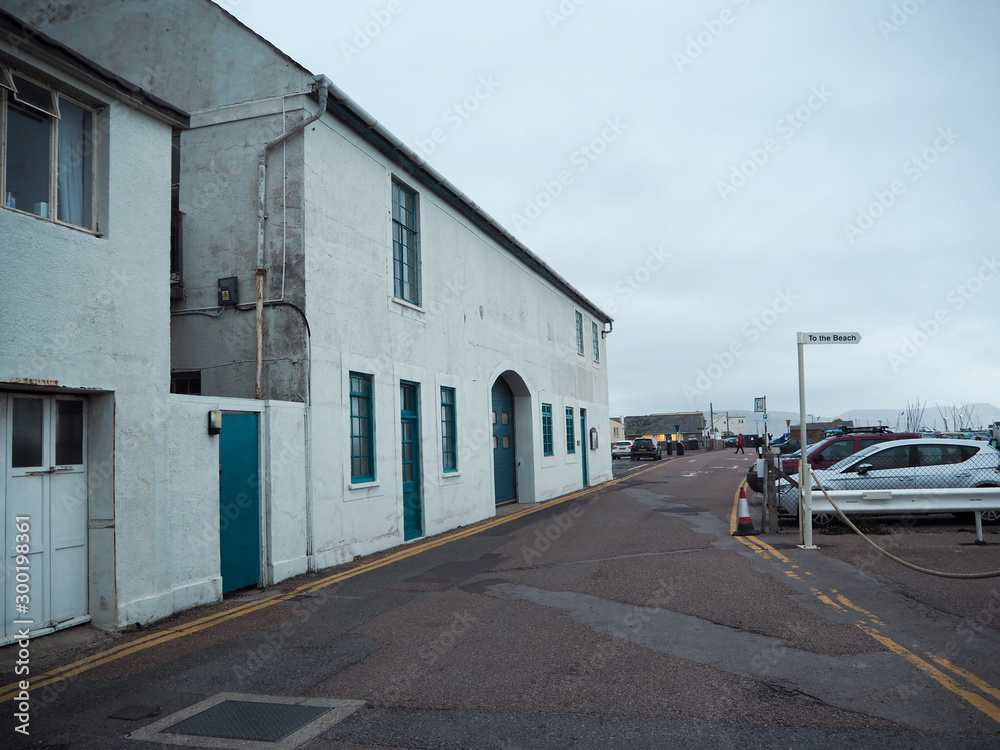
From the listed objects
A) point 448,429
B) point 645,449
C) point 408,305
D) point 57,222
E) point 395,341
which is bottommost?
point 645,449

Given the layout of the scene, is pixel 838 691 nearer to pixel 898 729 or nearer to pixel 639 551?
pixel 898 729

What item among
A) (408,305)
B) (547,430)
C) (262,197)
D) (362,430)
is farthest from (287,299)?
(547,430)

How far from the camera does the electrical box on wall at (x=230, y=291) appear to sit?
1066cm

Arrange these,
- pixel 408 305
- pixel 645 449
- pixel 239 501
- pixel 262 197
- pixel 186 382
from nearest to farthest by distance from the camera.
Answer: pixel 239 501 < pixel 262 197 < pixel 186 382 < pixel 408 305 < pixel 645 449

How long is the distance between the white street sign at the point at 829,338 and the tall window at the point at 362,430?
22.4ft

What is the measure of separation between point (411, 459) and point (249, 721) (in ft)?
29.4

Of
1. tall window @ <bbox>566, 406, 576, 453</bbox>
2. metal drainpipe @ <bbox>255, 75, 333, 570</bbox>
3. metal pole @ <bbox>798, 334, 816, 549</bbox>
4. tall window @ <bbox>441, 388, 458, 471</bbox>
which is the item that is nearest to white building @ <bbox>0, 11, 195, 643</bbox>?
metal drainpipe @ <bbox>255, 75, 333, 570</bbox>

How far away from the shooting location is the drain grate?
4613 millimetres

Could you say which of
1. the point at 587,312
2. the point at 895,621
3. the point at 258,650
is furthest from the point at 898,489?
the point at 587,312

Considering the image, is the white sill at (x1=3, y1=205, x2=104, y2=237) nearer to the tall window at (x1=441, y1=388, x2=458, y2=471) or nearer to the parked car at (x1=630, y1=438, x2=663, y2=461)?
the tall window at (x1=441, y1=388, x2=458, y2=471)

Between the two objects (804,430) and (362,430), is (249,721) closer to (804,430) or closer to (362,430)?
(362,430)

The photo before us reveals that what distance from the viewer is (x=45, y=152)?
704 cm

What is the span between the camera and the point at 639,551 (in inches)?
444

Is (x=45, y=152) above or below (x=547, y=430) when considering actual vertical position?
above
